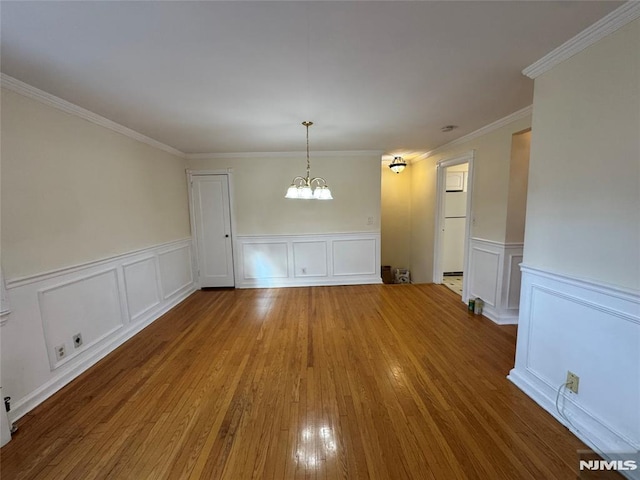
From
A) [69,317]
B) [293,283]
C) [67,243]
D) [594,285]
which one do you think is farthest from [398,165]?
[69,317]

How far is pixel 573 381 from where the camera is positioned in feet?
5.47

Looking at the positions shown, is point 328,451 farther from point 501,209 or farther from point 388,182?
point 388,182

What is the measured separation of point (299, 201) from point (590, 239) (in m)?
3.81

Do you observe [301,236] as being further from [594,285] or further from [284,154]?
[594,285]

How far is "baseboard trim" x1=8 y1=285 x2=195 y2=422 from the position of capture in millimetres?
1850

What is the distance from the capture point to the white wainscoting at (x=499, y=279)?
3.07m

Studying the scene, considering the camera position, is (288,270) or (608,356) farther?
(288,270)

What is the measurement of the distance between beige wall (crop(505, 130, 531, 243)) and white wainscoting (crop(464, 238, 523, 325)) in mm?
166

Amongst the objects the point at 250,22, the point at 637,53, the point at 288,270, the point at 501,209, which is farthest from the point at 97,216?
the point at 501,209

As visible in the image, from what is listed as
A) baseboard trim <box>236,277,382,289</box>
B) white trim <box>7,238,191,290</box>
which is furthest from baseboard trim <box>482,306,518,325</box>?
white trim <box>7,238,191,290</box>

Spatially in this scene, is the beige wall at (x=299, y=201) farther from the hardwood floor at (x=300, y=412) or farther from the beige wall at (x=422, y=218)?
the hardwood floor at (x=300, y=412)

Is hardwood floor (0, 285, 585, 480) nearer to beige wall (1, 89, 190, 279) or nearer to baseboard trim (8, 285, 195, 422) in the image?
baseboard trim (8, 285, 195, 422)

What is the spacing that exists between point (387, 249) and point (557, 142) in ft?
14.4

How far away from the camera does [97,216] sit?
2582mm
